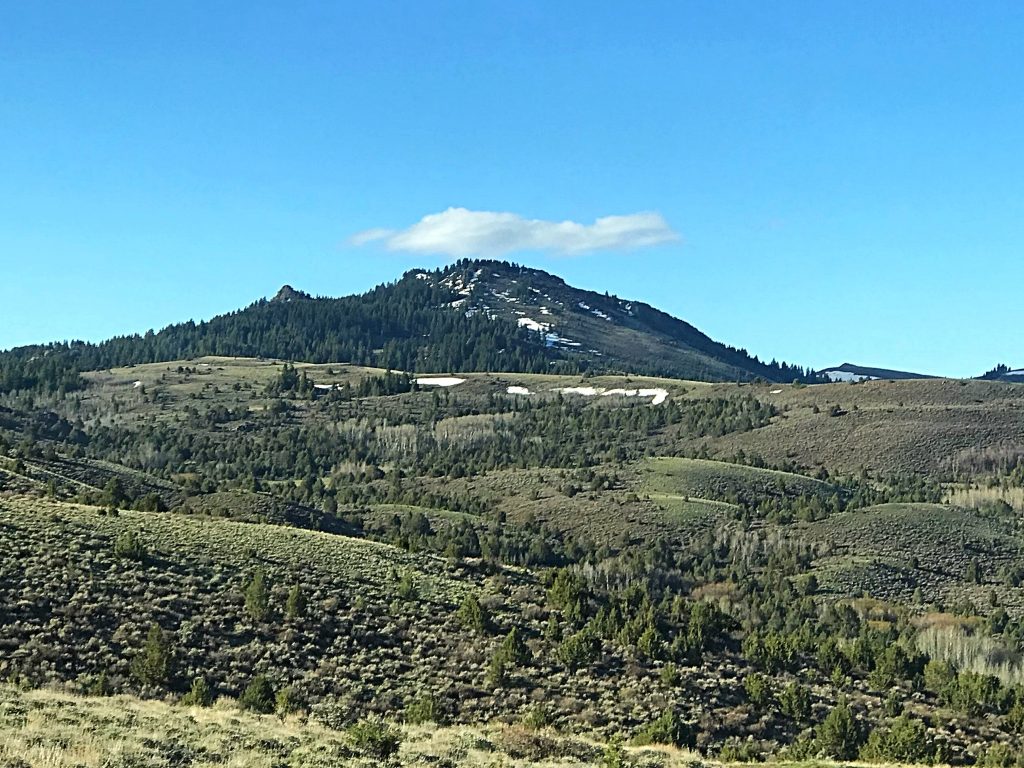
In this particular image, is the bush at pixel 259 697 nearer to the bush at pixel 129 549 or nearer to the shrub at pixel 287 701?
the shrub at pixel 287 701

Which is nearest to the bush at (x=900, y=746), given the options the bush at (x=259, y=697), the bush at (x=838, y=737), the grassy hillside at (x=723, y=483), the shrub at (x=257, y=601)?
the bush at (x=838, y=737)

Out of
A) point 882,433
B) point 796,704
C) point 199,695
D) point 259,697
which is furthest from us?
point 882,433

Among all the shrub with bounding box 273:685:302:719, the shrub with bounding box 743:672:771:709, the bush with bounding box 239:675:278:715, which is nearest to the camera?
the shrub with bounding box 273:685:302:719

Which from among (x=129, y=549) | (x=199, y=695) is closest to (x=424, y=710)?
(x=199, y=695)

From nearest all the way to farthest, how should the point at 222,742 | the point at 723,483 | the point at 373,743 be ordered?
the point at 222,742, the point at 373,743, the point at 723,483

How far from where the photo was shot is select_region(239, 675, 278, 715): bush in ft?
106

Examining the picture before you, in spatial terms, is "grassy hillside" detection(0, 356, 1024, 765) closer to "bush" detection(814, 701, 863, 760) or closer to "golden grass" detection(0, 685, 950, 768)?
"bush" detection(814, 701, 863, 760)

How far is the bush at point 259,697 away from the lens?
32.4 m

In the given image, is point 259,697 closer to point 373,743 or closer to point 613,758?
point 373,743

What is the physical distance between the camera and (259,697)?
3412 centimetres

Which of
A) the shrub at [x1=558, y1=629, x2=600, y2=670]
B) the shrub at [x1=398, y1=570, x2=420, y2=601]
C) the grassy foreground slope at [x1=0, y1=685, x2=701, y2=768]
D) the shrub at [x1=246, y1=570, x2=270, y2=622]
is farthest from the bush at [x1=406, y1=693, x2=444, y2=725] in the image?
the shrub at [x1=398, y1=570, x2=420, y2=601]

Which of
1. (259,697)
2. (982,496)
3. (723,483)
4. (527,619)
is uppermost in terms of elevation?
(982,496)

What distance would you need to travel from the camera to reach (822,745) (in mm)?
36406

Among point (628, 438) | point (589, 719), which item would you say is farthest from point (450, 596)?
point (628, 438)
